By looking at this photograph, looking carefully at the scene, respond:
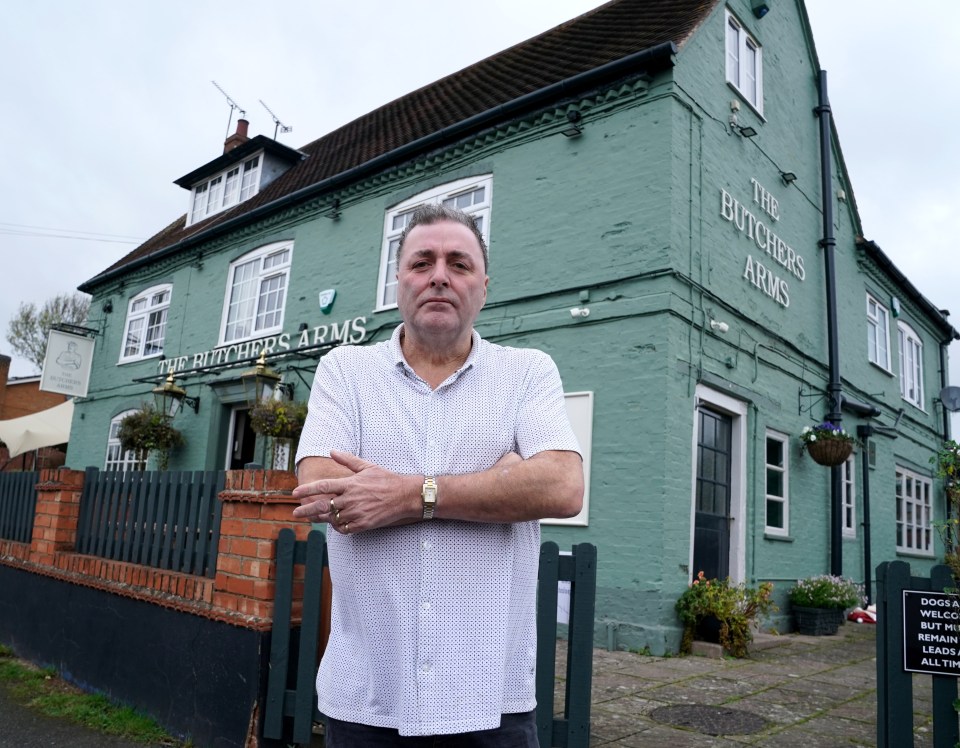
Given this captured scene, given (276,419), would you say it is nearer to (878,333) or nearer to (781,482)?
(781,482)

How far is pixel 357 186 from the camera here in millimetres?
11453

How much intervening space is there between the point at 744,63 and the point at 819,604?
7253 millimetres

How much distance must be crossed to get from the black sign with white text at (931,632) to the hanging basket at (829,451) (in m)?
6.69

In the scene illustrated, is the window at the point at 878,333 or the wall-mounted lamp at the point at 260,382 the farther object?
the window at the point at 878,333

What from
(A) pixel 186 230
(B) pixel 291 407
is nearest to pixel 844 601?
(B) pixel 291 407

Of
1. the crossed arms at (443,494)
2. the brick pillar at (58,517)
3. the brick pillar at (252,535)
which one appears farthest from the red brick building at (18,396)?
the crossed arms at (443,494)

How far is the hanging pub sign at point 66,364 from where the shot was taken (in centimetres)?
1536

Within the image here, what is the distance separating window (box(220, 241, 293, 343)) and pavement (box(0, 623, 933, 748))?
25.2 ft

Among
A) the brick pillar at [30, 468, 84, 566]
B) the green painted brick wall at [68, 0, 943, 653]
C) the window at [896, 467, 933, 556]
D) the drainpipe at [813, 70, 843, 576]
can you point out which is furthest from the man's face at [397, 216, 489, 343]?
the window at [896, 467, 933, 556]

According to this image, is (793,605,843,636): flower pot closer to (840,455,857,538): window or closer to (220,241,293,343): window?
(840,455,857,538): window

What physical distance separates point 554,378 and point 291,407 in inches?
351

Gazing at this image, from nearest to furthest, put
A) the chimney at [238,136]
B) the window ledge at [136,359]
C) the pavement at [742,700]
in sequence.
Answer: the pavement at [742,700] → the window ledge at [136,359] → the chimney at [238,136]

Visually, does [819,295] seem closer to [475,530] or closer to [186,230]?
[475,530]

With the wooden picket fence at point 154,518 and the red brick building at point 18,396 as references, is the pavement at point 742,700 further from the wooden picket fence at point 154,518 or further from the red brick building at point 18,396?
the red brick building at point 18,396
